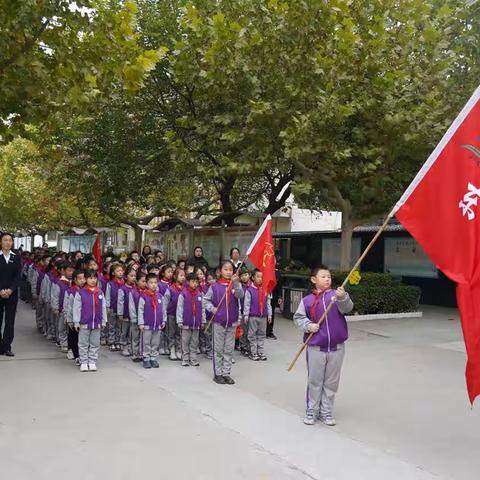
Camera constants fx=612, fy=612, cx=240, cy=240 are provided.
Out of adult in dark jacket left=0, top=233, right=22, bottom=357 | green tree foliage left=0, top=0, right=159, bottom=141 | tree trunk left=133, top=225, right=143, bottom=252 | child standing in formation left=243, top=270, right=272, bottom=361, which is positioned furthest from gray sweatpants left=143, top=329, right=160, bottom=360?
tree trunk left=133, top=225, right=143, bottom=252

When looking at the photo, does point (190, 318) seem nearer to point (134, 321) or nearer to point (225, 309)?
point (134, 321)

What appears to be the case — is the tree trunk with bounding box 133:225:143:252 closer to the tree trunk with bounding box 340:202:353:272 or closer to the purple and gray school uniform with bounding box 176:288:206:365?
the tree trunk with bounding box 340:202:353:272

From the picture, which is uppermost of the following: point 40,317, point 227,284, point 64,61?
point 64,61

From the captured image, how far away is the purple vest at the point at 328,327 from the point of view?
5902mm

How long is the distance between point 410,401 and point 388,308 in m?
7.58

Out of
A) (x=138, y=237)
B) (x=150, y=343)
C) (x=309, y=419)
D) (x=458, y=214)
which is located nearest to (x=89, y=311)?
(x=150, y=343)

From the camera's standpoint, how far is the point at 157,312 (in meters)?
8.54

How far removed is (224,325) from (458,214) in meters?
3.83

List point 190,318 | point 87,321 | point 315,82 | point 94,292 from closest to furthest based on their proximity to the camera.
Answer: point 87,321, point 94,292, point 190,318, point 315,82

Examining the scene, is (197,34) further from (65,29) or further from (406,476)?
(406,476)

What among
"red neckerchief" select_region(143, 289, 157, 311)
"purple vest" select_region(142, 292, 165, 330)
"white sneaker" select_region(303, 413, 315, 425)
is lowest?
"white sneaker" select_region(303, 413, 315, 425)

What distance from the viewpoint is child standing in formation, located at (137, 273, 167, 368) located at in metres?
8.43

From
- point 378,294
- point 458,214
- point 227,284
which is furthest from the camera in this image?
point 378,294

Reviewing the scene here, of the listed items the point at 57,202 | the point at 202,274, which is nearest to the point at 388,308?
the point at 202,274
